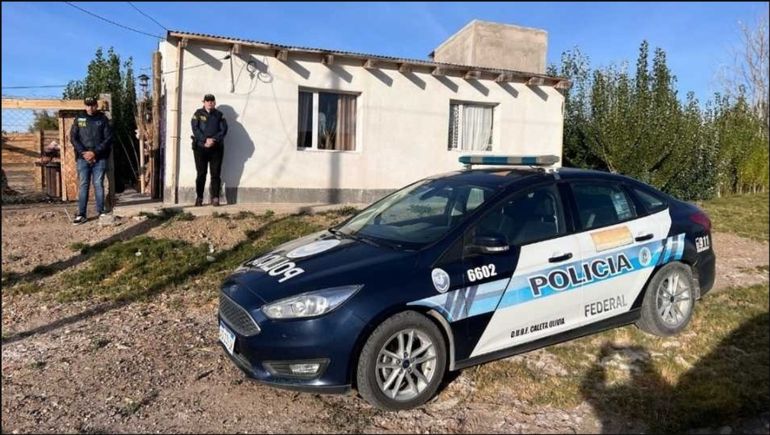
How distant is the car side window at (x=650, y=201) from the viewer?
503cm

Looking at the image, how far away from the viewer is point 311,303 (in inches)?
140

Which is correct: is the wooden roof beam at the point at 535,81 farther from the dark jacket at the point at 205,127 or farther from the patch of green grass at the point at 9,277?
the patch of green grass at the point at 9,277

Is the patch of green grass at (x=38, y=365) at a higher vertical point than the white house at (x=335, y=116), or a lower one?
lower

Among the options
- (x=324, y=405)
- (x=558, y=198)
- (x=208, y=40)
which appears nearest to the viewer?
(x=324, y=405)

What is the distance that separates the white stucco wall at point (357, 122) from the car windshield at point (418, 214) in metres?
6.33

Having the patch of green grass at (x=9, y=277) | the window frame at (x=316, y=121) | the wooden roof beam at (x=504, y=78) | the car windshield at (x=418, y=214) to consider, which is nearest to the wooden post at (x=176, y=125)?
the window frame at (x=316, y=121)

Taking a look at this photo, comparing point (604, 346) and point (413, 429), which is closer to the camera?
point (413, 429)

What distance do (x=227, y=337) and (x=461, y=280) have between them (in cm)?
162

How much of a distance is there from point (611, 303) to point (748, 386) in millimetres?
1054

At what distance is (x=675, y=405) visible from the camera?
3816mm

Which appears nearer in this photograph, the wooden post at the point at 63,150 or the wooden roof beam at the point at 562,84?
the wooden post at the point at 63,150

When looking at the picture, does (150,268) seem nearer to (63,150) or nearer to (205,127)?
(205,127)

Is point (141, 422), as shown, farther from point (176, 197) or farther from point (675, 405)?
point (176, 197)

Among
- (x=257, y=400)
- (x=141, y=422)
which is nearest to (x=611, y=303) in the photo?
(x=257, y=400)
